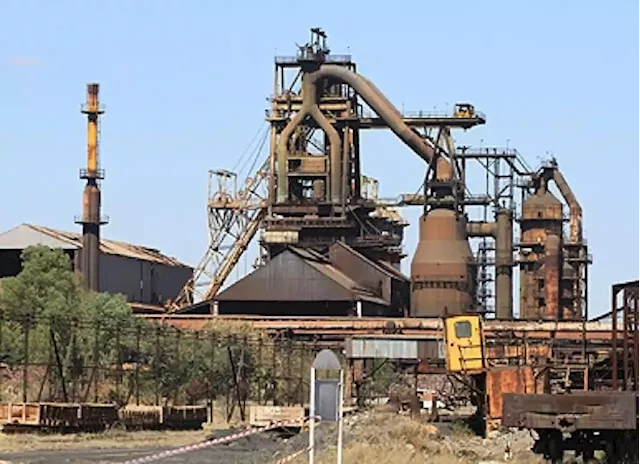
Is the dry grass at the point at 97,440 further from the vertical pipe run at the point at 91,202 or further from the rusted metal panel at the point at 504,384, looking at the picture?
the vertical pipe run at the point at 91,202

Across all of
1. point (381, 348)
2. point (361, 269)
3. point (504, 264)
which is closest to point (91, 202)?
point (361, 269)

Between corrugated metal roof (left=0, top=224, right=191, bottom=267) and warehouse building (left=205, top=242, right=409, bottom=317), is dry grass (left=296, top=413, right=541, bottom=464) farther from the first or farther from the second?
corrugated metal roof (left=0, top=224, right=191, bottom=267)

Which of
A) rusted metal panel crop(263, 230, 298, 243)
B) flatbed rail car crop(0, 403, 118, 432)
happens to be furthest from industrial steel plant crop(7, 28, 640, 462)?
flatbed rail car crop(0, 403, 118, 432)

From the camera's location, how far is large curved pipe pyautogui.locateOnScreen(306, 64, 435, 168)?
6900 cm

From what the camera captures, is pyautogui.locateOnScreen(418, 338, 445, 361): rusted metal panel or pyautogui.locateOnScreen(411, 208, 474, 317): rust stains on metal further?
pyautogui.locateOnScreen(411, 208, 474, 317): rust stains on metal

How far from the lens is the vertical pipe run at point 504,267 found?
2795 inches

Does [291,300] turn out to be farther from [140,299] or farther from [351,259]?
[140,299]

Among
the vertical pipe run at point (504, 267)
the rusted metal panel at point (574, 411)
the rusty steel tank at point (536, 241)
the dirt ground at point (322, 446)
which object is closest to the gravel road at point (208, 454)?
the dirt ground at point (322, 446)

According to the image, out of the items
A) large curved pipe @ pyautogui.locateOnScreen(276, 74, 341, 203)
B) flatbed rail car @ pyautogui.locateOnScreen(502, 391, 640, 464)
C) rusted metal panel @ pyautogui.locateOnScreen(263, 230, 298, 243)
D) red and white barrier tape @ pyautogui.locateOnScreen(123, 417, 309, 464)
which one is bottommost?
red and white barrier tape @ pyautogui.locateOnScreen(123, 417, 309, 464)

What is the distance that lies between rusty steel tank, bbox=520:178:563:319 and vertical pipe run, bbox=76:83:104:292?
20504 mm

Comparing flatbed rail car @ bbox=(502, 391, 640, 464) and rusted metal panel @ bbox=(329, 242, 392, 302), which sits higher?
rusted metal panel @ bbox=(329, 242, 392, 302)

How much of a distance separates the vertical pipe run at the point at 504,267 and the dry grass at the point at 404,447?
138 feet

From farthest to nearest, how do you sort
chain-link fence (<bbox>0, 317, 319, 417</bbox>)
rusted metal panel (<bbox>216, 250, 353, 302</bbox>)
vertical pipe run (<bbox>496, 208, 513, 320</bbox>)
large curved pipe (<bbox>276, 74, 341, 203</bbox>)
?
1. vertical pipe run (<bbox>496, 208, 513, 320</bbox>)
2. large curved pipe (<bbox>276, 74, 341, 203</bbox>)
3. rusted metal panel (<bbox>216, 250, 353, 302</bbox>)
4. chain-link fence (<bbox>0, 317, 319, 417</bbox>)

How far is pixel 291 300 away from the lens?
6956cm
